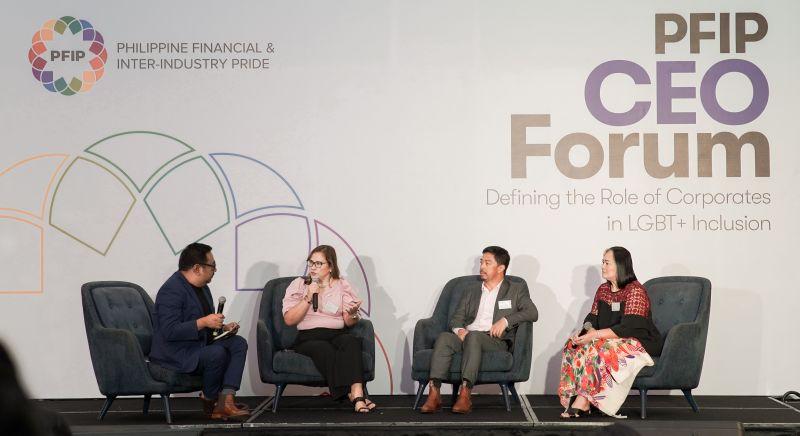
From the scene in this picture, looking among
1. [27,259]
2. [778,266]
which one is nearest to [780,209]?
[778,266]

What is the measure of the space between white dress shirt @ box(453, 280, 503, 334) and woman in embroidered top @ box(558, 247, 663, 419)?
1.77 feet

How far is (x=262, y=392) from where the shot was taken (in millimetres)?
6598

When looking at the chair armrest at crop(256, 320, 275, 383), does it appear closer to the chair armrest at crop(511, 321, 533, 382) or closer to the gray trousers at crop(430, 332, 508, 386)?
the gray trousers at crop(430, 332, 508, 386)

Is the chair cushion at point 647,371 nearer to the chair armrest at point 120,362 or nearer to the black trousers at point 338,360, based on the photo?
the black trousers at point 338,360

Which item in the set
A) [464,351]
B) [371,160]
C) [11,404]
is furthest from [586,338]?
[11,404]

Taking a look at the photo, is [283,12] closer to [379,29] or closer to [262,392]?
[379,29]

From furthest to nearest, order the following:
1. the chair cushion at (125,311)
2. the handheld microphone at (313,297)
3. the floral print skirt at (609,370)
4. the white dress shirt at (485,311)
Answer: the white dress shirt at (485,311) → the handheld microphone at (313,297) → the chair cushion at (125,311) → the floral print skirt at (609,370)

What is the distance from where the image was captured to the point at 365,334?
5.78m

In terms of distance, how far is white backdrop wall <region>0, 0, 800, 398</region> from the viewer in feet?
21.4

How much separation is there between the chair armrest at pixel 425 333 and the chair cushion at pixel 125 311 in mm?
1638

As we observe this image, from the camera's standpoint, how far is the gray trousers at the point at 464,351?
18.1ft

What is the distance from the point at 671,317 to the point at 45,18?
4.76 m

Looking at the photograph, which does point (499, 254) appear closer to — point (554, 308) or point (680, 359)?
point (554, 308)

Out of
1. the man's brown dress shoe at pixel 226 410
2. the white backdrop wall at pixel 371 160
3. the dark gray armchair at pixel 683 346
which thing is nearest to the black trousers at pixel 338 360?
the man's brown dress shoe at pixel 226 410
